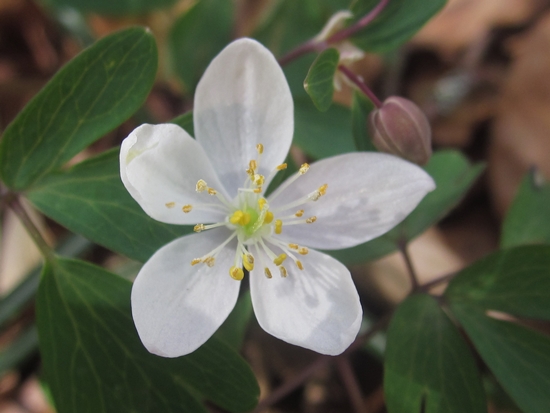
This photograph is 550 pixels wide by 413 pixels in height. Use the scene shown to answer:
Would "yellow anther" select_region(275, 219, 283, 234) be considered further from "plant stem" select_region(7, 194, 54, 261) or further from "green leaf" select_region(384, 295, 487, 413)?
"plant stem" select_region(7, 194, 54, 261)

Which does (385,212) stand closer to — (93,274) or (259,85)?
(259,85)

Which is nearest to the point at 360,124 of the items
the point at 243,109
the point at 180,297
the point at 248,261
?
the point at 243,109

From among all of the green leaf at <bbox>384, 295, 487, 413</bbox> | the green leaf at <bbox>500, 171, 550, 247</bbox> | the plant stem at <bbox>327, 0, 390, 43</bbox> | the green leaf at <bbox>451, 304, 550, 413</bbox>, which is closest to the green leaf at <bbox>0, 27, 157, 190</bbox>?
the plant stem at <bbox>327, 0, 390, 43</bbox>

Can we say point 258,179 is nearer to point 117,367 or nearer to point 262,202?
point 262,202

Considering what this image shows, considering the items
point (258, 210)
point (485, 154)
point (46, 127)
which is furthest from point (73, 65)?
point (485, 154)

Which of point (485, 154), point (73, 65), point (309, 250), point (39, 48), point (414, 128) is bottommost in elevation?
point (485, 154)

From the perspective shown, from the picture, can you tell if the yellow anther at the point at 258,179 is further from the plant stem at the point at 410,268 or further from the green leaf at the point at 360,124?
the plant stem at the point at 410,268

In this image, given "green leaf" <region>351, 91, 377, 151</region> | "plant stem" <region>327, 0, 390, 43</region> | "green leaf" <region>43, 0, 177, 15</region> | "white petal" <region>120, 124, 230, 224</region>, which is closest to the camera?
"white petal" <region>120, 124, 230, 224</region>
